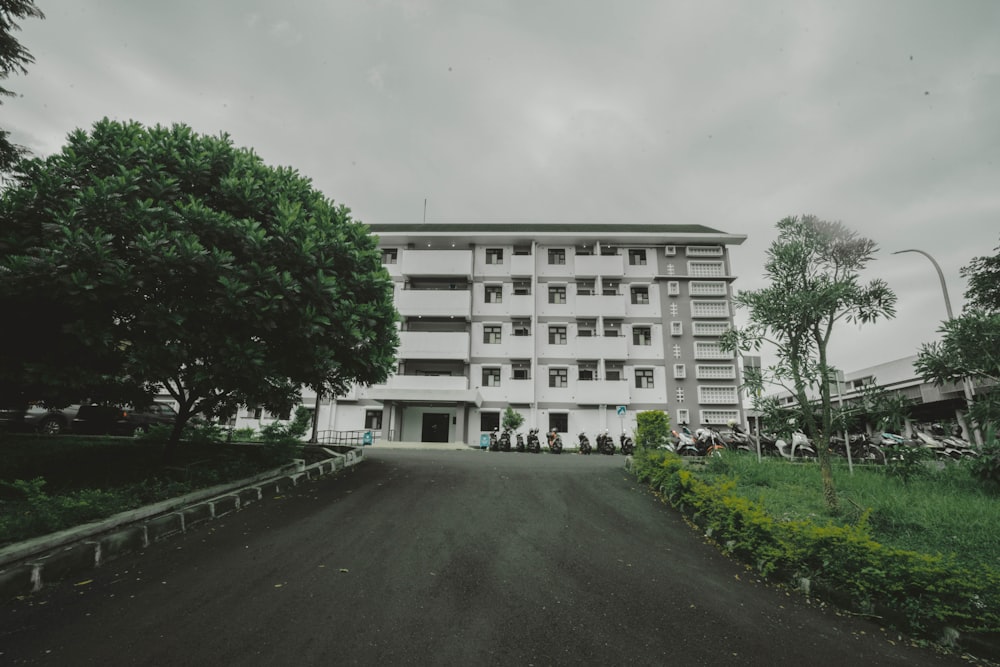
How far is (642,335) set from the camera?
28469mm

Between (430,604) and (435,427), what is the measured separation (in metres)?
24.9

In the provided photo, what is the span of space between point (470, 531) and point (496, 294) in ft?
76.2

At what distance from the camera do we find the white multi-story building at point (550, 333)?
2659 centimetres

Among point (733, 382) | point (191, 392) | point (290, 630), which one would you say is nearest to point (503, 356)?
point (733, 382)

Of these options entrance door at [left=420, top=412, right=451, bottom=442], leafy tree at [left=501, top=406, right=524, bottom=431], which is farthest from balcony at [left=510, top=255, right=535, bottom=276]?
entrance door at [left=420, top=412, right=451, bottom=442]

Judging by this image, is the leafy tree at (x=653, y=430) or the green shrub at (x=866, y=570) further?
the leafy tree at (x=653, y=430)

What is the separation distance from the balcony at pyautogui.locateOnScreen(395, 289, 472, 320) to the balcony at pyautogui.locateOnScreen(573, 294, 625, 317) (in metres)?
7.07

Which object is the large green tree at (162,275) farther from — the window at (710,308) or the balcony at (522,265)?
the window at (710,308)

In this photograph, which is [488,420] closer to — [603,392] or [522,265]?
[603,392]

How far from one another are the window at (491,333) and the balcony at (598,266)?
20.2ft

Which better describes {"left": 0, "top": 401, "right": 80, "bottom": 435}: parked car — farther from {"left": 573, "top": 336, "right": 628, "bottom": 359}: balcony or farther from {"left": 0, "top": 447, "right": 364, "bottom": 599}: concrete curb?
{"left": 573, "top": 336, "right": 628, "bottom": 359}: balcony

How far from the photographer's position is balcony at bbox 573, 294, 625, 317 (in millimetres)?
27891

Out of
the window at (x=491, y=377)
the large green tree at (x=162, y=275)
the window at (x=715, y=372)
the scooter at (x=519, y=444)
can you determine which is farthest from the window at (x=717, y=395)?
the large green tree at (x=162, y=275)

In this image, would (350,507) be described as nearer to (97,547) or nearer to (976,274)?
(97,547)
